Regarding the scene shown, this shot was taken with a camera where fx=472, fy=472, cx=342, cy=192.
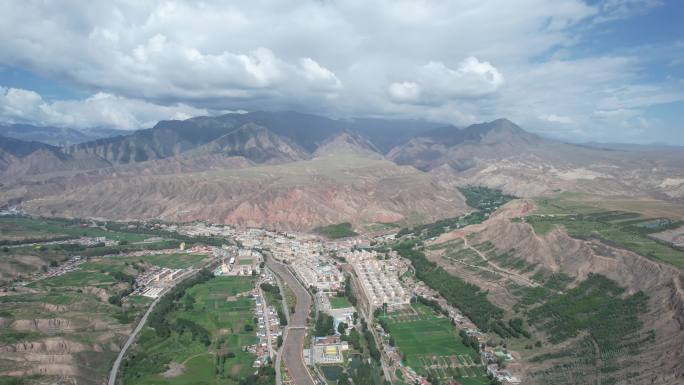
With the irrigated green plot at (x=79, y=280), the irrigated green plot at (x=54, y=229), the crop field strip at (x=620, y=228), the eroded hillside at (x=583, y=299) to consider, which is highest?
the crop field strip at (x=620, y=228)

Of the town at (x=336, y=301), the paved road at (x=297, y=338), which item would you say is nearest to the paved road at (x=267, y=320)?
the town at (x=336, y=301)

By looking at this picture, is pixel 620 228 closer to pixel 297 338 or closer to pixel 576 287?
pixel 576 287

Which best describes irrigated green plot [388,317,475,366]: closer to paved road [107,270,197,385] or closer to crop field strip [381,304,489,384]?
crop field strip [381,304,489,384]

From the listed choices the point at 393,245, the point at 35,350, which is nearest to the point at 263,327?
the point at 35,350

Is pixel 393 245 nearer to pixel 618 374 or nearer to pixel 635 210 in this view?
pixel 635 210

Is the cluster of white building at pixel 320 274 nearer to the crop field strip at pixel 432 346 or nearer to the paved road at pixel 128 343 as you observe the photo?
the crop field strip at pixel 432 346
